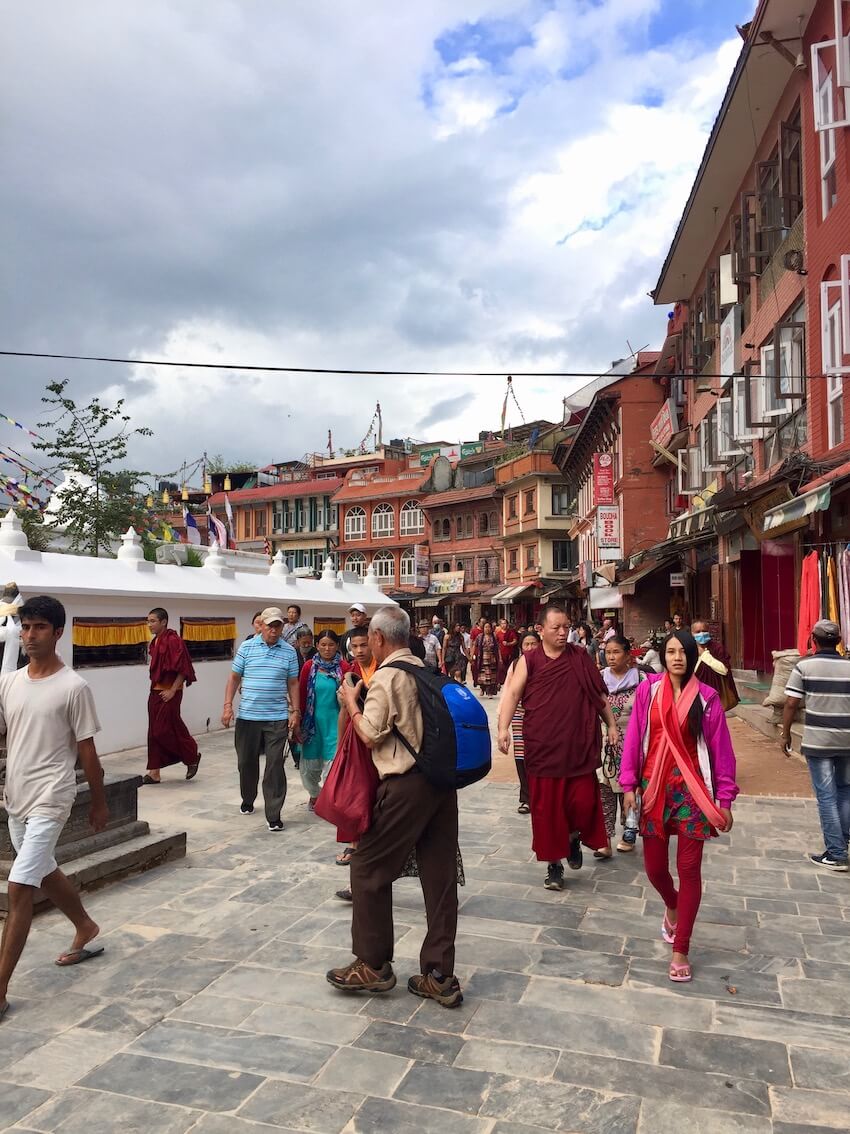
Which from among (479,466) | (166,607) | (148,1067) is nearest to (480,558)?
(479,466)

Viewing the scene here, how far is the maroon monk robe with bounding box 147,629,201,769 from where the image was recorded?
9.66m

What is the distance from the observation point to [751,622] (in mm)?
17969

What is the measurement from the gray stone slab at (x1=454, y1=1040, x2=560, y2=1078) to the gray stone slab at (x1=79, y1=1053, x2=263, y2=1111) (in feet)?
2.68

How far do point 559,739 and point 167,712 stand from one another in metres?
5.29

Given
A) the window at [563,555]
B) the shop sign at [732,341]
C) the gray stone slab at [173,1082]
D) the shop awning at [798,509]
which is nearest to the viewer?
the gray stone slab at [173,1082]

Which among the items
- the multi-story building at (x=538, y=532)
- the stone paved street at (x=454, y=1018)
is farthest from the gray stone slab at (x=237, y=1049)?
the multi-story building at (x=538, y=532)

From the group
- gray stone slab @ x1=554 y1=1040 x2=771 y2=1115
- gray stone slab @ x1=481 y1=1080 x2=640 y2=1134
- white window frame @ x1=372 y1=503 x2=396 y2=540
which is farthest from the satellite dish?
gray stone slab @ x1=481 y1=1080 x2=640 y2=1134

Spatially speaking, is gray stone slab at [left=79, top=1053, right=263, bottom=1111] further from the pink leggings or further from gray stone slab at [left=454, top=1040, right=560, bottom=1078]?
the pink leggings

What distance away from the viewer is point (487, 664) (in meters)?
20.4

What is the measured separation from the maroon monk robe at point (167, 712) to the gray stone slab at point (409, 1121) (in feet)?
22.7

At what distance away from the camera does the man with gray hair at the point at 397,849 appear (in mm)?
4035

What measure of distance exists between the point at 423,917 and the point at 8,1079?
8.11 ft

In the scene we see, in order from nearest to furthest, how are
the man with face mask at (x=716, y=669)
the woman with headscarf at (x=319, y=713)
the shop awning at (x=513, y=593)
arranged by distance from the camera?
1. the woman with headscarf at (x=319, y=713)
2. the man with face mask at (x=716, y=669)
3. the shop awning at (x=513, y=593)

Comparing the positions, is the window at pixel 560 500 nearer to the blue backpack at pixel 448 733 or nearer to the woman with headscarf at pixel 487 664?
the woman with headscarf at pixel 487 664
